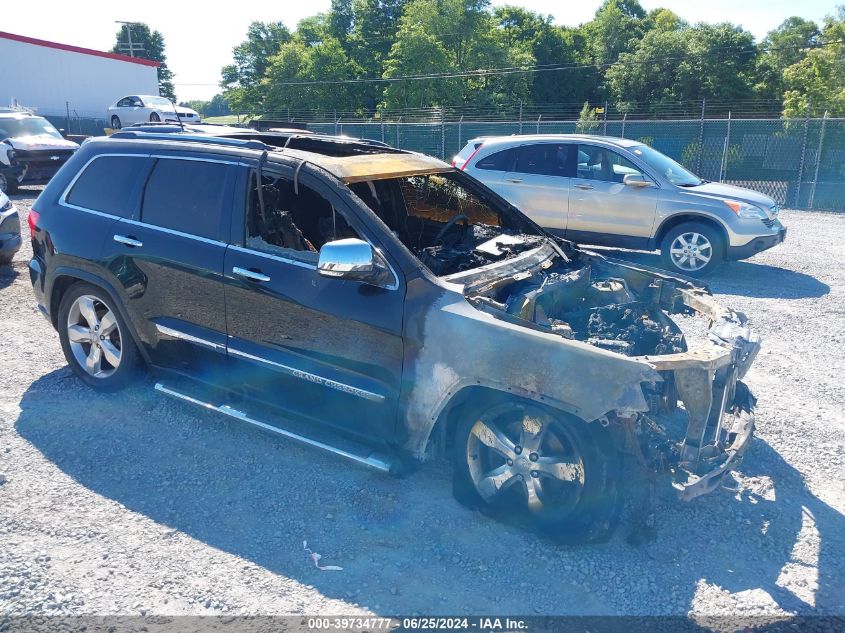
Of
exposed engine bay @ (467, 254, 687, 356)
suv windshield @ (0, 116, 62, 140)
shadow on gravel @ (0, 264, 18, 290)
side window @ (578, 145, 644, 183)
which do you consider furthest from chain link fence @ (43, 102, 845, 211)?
exposed engine bay @ (467, 254, 687, 356)

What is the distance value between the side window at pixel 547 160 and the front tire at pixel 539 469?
7071 millimetres

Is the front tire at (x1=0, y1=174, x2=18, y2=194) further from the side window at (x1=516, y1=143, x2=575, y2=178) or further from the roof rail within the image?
the roof rail

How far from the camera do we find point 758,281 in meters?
9.07

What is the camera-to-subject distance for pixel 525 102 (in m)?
52.7

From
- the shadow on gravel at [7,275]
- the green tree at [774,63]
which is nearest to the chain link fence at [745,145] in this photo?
the shadow on gravel at [7,275]

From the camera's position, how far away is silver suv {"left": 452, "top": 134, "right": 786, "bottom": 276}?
8977mm

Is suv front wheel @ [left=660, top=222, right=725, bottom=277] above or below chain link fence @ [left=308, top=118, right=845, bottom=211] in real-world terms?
below

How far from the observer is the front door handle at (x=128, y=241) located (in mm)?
4422

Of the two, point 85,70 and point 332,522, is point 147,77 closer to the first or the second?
point 85,70

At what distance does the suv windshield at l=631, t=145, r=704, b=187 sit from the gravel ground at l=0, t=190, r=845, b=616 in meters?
5.07

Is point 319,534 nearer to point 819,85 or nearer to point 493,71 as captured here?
point 819,85

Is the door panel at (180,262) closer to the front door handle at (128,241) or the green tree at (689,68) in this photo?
the front door handle at (128,241)

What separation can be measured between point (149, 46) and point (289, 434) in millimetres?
89156

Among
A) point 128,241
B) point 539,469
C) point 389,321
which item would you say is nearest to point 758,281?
point 539,469
